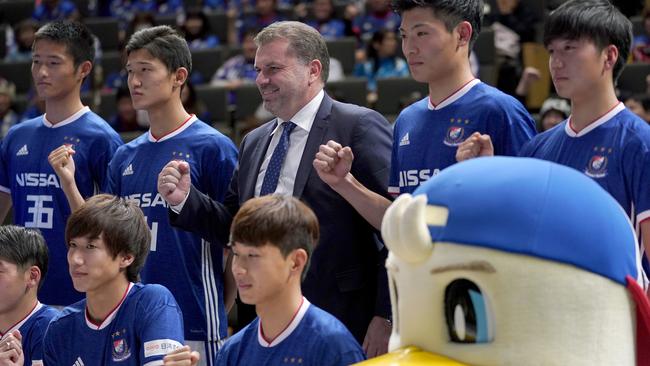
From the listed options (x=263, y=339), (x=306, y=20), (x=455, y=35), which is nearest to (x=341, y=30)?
(x=306, y=20)

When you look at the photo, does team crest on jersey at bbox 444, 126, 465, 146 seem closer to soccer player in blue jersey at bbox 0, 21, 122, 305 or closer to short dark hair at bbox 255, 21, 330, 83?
short dark hair at bbox 255, 21, 330, 83

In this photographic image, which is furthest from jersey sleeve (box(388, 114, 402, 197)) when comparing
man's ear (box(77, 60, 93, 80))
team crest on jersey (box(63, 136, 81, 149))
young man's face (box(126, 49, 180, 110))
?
man's ear (box(77, 60, 93, 80))

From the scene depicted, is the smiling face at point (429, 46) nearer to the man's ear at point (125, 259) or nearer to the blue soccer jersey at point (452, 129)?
the blue soccer jersey at point (452, 129)

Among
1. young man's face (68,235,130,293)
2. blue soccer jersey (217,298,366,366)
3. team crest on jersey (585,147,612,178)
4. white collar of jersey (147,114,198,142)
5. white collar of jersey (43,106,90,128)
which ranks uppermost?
white collar of jersey (43,106,90,128)

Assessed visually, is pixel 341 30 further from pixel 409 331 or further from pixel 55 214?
pixel 409 331

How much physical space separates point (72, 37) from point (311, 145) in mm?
1538

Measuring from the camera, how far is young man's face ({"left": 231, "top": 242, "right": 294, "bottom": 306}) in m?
3.34

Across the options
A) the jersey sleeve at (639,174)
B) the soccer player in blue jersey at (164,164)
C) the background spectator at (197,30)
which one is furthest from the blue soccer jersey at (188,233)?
the background spectator at (197,30)

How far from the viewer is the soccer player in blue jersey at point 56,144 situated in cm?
510

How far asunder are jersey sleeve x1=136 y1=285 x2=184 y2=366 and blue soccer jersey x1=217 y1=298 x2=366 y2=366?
0.51 metres

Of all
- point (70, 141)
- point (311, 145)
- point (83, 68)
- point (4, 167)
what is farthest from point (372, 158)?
point (4, 167)

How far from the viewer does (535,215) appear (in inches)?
98.7

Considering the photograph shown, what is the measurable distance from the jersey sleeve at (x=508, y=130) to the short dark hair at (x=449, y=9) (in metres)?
0.30

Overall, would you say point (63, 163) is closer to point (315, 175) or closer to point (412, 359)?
point (315, 175)
